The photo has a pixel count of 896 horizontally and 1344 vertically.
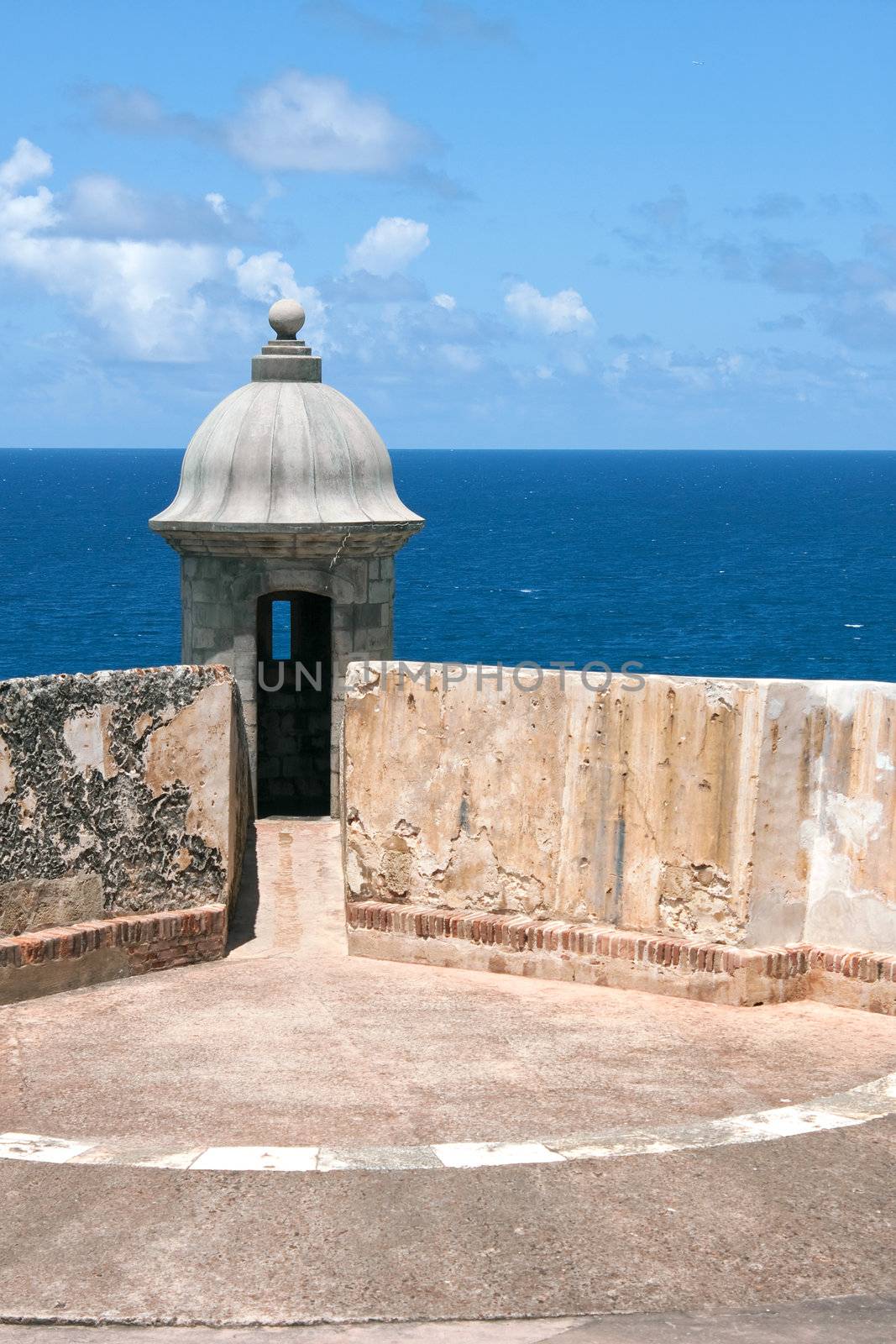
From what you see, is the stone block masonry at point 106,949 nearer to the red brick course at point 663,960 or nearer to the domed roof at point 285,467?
the red brick course at point 663,960

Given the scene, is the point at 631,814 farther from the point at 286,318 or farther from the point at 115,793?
the point at 286,318

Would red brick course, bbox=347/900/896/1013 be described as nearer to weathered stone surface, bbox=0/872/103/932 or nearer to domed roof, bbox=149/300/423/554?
weathered stone surface, bbox=0/872/103/932

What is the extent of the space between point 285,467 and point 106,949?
14.4ft

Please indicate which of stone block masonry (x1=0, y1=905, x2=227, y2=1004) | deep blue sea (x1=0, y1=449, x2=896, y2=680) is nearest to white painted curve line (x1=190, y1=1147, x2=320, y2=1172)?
stone block masonry (x1=0, y1=905, x2=227, y2=1004)

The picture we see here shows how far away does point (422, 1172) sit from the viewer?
5.75 meters

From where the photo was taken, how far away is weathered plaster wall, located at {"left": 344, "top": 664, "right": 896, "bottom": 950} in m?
7.96

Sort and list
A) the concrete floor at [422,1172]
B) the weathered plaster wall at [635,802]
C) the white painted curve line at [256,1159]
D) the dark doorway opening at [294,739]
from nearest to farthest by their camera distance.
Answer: the concrete floor at [422,1172] → the white painted curve line at [256,1159] → the weathered plaster wall at [635,802] → the dark doorway opening at [294,739]

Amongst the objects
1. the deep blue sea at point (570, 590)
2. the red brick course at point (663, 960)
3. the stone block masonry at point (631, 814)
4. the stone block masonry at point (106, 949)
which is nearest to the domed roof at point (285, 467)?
the stone block masonry at point (631, 814)

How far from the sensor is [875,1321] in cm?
479

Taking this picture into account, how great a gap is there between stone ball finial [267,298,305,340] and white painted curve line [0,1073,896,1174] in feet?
24.5

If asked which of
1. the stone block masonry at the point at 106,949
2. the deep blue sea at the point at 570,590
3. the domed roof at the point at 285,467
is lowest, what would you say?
the deep blue sea at the point at 570,590

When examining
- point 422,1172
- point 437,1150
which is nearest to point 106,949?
point 437,1150

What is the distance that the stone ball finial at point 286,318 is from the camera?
12297 mm

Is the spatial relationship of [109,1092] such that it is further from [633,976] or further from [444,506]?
[444,506]
